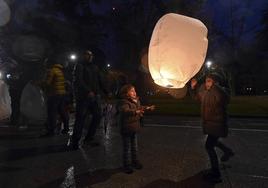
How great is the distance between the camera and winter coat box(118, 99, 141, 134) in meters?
4.77

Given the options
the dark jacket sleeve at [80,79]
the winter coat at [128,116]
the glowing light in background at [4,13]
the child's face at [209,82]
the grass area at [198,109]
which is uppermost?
the glowing light in background at [4,13]

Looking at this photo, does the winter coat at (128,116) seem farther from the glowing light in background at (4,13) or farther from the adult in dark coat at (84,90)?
the glowing light in background at (4,13)

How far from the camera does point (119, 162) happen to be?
17.6 feet

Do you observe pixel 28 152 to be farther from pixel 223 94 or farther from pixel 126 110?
pixel 223 94

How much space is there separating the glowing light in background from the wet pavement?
342 inches

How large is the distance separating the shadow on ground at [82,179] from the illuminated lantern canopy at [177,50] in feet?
5.68

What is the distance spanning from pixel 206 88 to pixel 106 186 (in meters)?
1.94

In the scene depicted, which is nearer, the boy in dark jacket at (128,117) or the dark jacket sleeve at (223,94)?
the dark jacket sleeve at (223,94)

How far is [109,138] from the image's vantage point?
290 inches

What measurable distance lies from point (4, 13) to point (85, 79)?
10835 millimetres

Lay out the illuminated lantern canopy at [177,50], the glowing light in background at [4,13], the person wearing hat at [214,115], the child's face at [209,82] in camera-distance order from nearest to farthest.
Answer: the illuminated lantern canopy at [177,50]
the person wearing hat at [214,115]
the child's face at [209,82]
the glowing light in background at [4,13]

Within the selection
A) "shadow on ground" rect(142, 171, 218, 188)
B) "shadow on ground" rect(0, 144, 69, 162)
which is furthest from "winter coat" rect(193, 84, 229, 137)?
"shadow on ground" rect(0, 144, 69, 162)

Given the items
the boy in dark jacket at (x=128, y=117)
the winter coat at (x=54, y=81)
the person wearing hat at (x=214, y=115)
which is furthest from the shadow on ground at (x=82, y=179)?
the winter coat at (x=54, y=81)

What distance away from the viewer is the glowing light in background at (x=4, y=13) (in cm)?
1499
